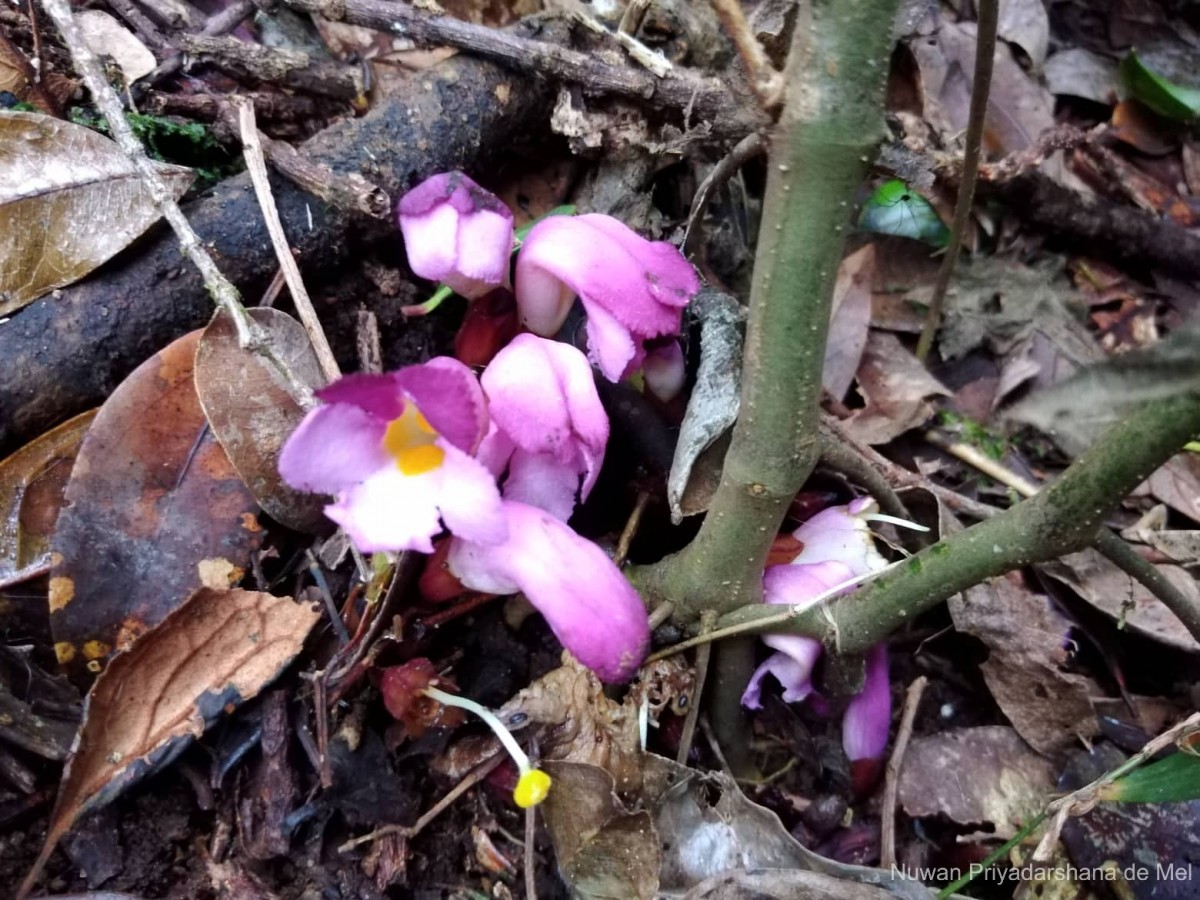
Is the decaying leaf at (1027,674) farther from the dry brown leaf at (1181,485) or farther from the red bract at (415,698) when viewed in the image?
the red bract at (415,698)

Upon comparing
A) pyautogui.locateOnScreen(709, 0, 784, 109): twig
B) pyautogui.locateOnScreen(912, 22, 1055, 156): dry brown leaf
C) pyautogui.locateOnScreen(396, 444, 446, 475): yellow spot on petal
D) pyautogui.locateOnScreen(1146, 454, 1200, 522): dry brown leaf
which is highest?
pyautogui.locateOnScreen(709, 0, 784, 109): twig

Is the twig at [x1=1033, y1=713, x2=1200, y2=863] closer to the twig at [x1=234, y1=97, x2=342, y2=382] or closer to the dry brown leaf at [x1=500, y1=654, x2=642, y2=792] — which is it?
the dry brown leaf at [x1=500, y1=654, x2=642, y2=792]

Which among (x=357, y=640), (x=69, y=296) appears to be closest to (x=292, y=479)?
(x=357, y=640)

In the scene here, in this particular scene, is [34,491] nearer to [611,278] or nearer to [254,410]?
[254,410]

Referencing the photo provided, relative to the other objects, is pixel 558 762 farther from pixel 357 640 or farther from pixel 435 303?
pixel 435 303

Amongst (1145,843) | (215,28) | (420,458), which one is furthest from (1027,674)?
(215,28)

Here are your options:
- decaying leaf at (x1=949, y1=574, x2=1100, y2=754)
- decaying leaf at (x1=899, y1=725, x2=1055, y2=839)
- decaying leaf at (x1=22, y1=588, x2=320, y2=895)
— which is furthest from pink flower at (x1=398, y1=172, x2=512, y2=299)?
→ decaying leaf at (x1=899, y1=725, x2=1055, y2=839)
